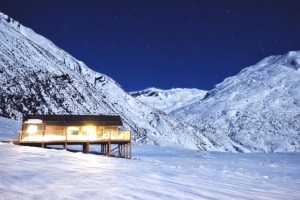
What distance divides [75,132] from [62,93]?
2363 inches

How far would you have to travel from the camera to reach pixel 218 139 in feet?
518

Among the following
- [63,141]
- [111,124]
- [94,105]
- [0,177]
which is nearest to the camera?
[0,177]

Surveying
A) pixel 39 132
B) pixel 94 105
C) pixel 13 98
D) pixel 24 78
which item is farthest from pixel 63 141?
pixel 94 105

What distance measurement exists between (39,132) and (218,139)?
130960mm

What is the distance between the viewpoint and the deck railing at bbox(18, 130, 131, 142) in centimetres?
3347

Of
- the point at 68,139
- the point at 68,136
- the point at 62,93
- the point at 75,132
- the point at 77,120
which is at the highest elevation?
the point at 62,93

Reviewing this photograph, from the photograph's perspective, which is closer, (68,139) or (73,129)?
(68,139)

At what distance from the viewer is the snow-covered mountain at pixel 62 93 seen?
278 feet

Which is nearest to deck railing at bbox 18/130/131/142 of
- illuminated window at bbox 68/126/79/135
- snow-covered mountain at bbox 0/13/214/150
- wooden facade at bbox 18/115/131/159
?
wooden facade at bbox 18/115/131/159

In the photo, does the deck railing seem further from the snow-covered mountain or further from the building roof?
the snow-covered mountain

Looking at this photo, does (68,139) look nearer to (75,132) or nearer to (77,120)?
(75,132)

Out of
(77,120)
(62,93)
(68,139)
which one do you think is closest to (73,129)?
(77,120)

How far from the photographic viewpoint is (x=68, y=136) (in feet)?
119

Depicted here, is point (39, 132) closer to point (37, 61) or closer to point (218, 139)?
point (37, 61)
